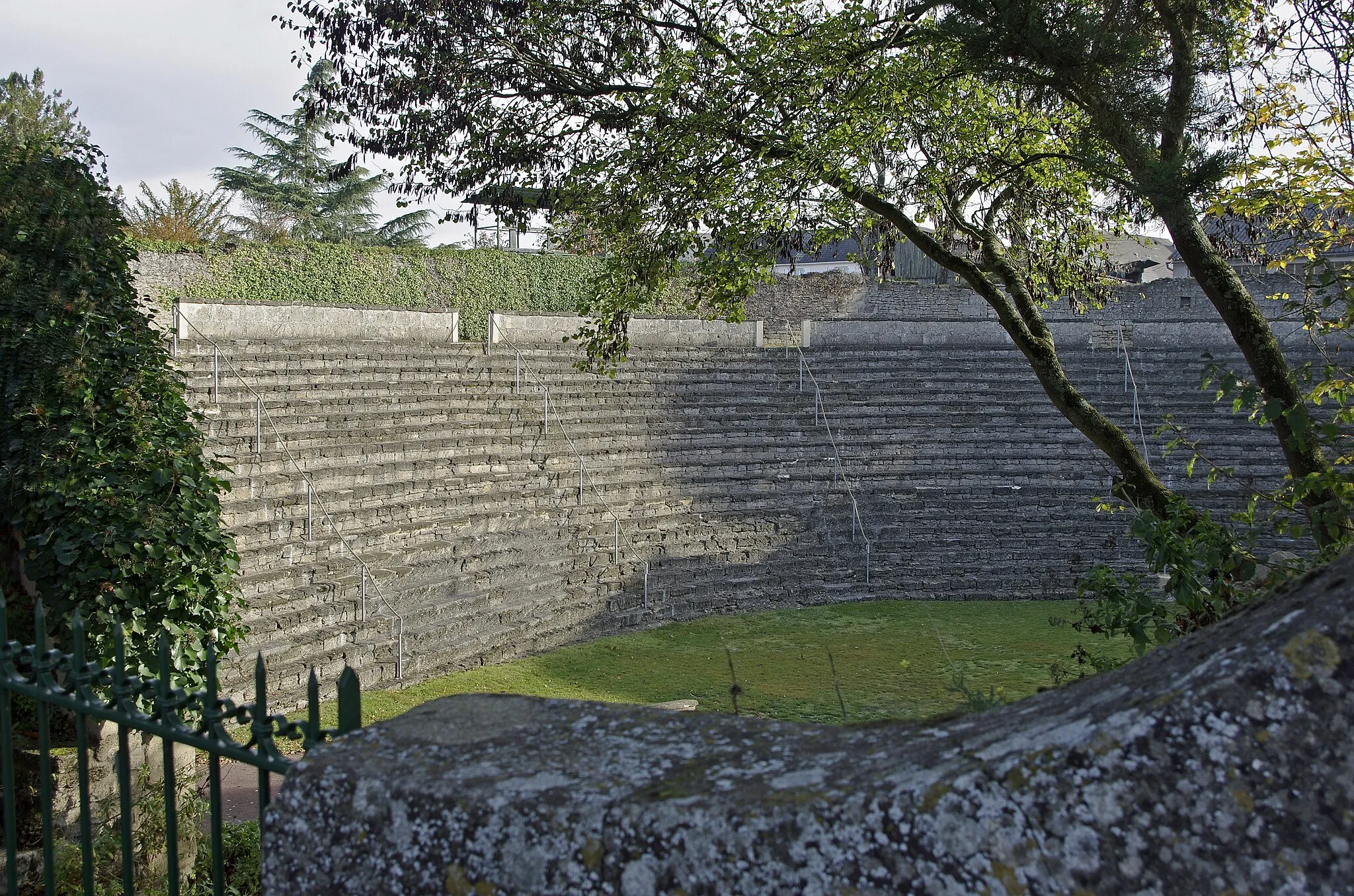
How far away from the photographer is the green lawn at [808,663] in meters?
9.09

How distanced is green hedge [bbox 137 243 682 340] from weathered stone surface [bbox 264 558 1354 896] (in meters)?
14.0

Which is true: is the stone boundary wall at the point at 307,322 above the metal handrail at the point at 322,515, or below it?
above

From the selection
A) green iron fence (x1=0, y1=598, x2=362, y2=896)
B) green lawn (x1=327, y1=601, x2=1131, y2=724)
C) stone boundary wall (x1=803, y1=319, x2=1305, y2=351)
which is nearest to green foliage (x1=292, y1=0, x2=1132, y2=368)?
green lawn (x1=327, y1=601, x2=1131, y2=724)

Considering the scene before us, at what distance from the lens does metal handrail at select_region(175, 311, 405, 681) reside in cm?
945

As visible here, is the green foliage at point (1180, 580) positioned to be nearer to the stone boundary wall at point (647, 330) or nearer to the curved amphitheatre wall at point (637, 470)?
the curved amphitheatre wall at point (637, 470)

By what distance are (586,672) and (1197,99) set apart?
7294mm

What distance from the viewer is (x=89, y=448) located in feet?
14.6

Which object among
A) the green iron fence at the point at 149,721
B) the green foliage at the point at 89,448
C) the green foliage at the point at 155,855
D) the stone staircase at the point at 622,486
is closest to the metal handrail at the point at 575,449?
the stone staircase at the point at 622,486

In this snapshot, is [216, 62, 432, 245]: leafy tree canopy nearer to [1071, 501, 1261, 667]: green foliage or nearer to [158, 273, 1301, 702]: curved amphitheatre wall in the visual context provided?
[158, 273, 1301, 702]: curved amphitheatre wall

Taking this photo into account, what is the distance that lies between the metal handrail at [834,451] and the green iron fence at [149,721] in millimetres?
12142

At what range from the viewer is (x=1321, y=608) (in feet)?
3.67

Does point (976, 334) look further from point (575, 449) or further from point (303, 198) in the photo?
point (303, 198)

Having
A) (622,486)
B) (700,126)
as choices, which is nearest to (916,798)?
(700,126)

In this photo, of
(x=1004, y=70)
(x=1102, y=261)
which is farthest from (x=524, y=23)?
(x=1102, y=261)
